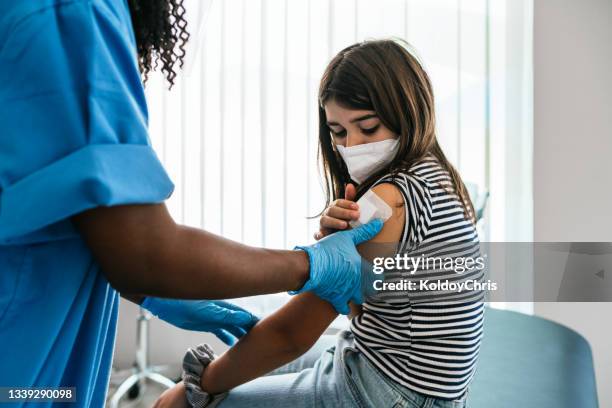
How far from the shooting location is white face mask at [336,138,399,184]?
101 centimetres

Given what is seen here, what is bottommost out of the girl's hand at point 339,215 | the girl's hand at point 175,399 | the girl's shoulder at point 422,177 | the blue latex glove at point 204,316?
the girl's hand at point 175,399

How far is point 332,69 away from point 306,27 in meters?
1.57

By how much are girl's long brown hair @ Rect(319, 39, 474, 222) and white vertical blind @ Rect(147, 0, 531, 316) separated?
150cm

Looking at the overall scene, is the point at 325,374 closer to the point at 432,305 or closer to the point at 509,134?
the point at 432,305

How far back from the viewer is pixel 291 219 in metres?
2.58

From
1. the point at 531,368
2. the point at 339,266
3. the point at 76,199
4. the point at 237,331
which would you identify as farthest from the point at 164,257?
the point at 531,368

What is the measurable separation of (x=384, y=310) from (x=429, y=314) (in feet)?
0.26

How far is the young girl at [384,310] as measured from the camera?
89cm

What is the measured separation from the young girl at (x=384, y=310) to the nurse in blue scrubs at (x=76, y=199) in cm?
31

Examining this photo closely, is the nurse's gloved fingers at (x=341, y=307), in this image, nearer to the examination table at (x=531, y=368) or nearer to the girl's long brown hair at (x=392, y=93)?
the girl's long brown hair at (x=392, y=93)

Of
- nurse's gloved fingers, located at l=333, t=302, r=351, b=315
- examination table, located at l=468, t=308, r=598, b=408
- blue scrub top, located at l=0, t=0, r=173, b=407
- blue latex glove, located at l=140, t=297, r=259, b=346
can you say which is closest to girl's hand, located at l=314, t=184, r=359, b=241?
nurse's gloved fingers, located at l=333, t=302, r=351, b=315

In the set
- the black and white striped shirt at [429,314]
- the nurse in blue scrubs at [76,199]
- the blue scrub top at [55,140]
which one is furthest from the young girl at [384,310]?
the blue scrub top at [55,140]

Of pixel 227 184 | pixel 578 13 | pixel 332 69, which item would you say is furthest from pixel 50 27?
pixel 578 13

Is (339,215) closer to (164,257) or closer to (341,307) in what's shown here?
(341,307)
